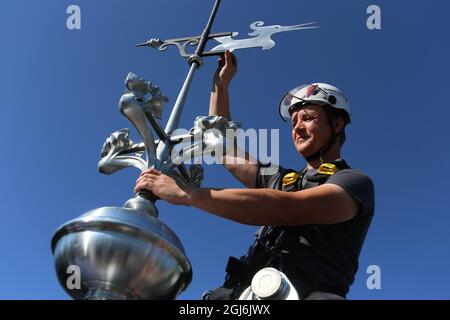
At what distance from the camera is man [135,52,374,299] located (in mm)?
2967

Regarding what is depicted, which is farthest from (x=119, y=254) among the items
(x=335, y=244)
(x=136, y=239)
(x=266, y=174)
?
(x=266, y=174)

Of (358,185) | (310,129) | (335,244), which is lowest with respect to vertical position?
(335,244)

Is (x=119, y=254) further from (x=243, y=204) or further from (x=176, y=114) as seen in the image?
(x=176, y=114)

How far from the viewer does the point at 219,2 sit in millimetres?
5188

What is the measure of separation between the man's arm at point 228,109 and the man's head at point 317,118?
578 millimetres

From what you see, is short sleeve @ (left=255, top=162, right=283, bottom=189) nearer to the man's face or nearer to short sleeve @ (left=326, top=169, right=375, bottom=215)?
the man's face

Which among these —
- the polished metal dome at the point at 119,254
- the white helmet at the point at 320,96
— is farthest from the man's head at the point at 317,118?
the polished metal dome at the point at 119,254

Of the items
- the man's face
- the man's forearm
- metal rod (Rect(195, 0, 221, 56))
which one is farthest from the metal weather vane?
metal rod (Rect(195, 0, 221, 56))

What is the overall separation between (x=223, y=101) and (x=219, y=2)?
1221 mm

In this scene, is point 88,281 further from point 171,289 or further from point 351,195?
point 351,195

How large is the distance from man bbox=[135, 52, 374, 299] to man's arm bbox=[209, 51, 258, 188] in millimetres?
279

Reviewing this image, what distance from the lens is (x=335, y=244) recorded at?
3.33 m

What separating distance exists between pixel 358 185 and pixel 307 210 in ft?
1.74
